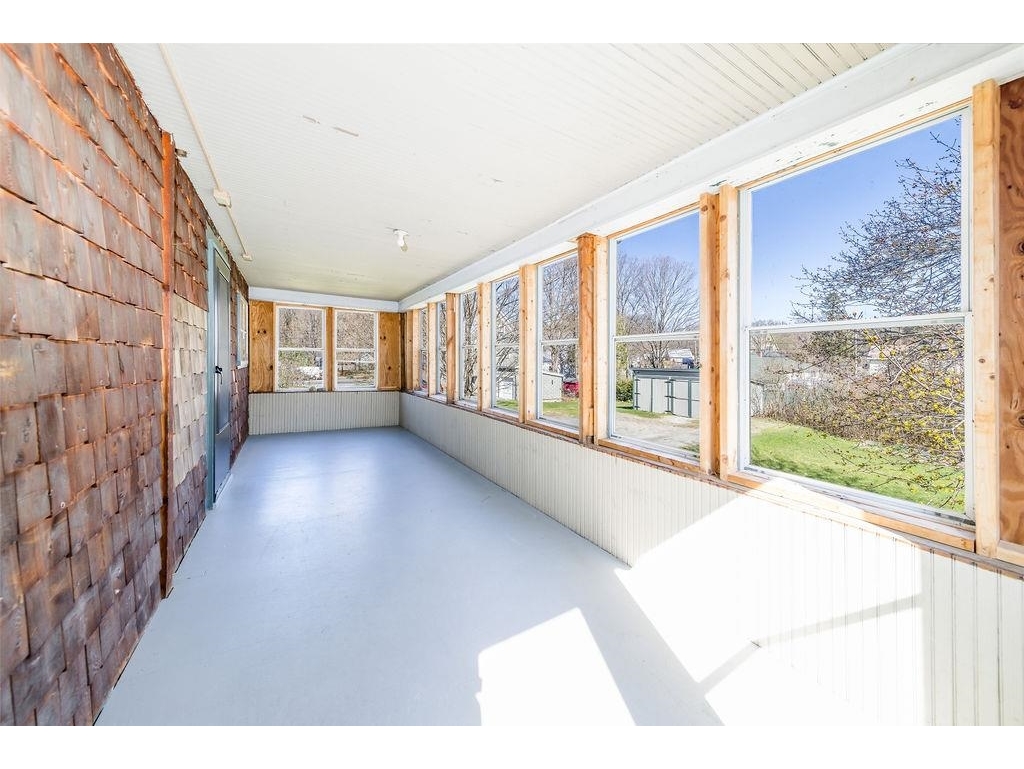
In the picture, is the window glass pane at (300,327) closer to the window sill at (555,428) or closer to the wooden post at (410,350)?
the wooden post at (410,350)

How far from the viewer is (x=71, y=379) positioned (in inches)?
53.4

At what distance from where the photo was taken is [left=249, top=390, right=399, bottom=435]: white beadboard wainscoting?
7145 mm

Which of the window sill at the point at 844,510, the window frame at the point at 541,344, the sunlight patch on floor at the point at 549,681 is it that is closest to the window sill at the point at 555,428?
the window frame at the point at 541,344

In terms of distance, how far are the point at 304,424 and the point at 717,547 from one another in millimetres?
7426

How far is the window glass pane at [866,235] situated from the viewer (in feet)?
5.14

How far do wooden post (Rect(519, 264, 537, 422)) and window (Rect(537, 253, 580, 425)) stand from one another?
7cm

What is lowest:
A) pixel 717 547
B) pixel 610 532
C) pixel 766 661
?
pixel 766 661

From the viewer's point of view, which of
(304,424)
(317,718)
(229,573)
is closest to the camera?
(317,718)

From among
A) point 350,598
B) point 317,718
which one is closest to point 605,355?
point 350,598

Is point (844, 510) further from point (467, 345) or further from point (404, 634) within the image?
point (467, 345)

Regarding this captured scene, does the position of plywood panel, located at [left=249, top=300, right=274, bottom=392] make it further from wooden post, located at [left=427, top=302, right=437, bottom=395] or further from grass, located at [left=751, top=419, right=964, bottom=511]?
grass, located at [left=751, top=419, right=964, bottom=511]

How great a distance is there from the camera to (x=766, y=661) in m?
1.86
